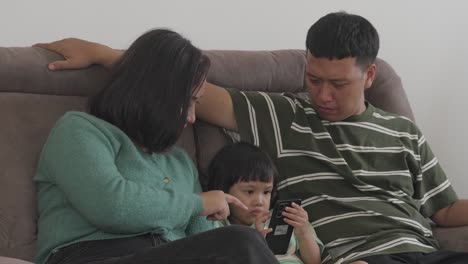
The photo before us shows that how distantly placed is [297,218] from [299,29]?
831 millimetres

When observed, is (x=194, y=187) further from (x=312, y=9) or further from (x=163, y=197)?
(x=312, y=9)

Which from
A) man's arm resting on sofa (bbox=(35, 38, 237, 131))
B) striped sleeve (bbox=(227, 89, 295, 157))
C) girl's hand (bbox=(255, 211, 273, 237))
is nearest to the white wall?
man's arm resting on sofa (bbox=(35, 38, 237, 131))

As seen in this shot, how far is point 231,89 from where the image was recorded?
6.19 feet

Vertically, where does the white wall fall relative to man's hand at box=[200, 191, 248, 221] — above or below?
above

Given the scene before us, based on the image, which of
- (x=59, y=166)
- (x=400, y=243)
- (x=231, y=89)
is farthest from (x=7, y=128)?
(x=400, y=243)

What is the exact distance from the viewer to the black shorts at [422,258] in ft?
5.69

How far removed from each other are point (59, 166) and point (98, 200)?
0.38ft

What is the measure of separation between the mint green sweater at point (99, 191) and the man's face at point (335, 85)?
1.62 feet

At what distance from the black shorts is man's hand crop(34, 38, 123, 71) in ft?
2.62

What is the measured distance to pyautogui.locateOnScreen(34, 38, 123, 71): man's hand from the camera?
174cm

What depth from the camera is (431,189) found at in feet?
6.35

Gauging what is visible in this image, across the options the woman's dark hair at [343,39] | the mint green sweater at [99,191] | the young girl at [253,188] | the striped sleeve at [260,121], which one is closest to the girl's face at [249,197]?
the young girl at [253,188]

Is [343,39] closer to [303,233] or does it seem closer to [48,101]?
[303,233]

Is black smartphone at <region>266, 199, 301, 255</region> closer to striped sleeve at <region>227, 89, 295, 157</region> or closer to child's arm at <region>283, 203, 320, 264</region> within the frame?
child's arm at <region>283, 203, 320, 264</region>
